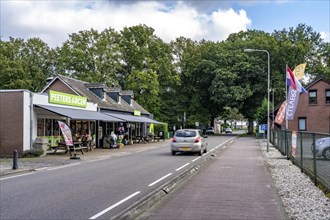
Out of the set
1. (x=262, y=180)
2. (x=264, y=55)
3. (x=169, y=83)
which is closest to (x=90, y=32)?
(x=169, y=83)

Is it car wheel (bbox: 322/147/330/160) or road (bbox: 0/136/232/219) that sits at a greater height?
car wheel (bbox: 322/147/330/160)

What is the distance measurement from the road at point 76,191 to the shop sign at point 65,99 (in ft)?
33.6

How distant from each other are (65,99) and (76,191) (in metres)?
17.0

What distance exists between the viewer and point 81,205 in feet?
26.8

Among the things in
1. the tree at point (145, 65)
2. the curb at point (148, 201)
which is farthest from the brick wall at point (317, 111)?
the curb at point (148, 201)

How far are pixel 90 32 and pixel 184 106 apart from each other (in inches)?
830

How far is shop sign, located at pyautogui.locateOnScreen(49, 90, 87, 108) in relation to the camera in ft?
80.2

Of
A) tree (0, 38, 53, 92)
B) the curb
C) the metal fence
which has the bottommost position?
the curb

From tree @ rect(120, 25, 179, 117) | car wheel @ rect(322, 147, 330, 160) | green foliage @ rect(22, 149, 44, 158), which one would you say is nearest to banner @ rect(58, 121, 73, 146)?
green foliage @ rect(22, 149, 44, 158)

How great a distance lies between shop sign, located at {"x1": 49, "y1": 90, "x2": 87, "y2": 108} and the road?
33.6 feet

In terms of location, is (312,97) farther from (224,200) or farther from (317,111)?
(224,200)

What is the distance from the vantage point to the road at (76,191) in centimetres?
759

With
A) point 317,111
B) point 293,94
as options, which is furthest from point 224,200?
point 317,111

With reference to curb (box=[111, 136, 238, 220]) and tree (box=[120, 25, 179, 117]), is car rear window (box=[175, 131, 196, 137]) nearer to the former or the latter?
curb (box=[111, 136, 238, 220])
